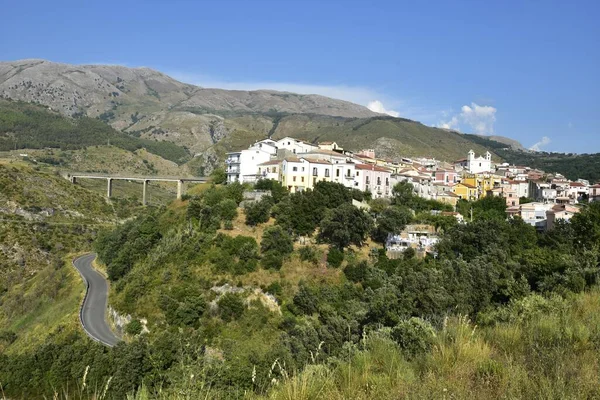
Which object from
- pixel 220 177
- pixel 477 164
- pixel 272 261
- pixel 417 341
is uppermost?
pixel 477 164

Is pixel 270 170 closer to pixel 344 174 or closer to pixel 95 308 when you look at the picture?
pixel 344 174

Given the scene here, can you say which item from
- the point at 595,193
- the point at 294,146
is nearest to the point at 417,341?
the point at 294,146

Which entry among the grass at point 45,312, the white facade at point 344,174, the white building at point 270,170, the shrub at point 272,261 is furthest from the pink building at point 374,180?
the grass at point 45,312

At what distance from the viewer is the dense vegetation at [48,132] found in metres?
135

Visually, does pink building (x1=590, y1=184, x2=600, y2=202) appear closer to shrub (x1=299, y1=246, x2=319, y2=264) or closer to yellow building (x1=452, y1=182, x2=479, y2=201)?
yellow building (x1=452, y1=182, x2=479, y2=201)

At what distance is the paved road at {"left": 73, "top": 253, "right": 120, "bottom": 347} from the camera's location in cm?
2920

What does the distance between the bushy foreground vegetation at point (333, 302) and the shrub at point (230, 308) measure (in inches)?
3.9

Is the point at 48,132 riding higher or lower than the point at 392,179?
higher

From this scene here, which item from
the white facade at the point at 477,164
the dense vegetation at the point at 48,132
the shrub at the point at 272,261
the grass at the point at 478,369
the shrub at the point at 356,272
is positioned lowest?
the shrub at the point at 356,272

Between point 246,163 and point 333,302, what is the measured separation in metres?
22.4

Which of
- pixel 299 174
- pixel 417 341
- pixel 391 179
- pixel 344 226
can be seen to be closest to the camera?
pixel 417 341

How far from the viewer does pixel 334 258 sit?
114 feet

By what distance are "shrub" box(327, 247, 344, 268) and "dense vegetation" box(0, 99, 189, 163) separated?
116934 mm

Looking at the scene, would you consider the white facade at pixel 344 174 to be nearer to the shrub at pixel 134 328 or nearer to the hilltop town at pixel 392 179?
the hilltop town at pixel 392 179
